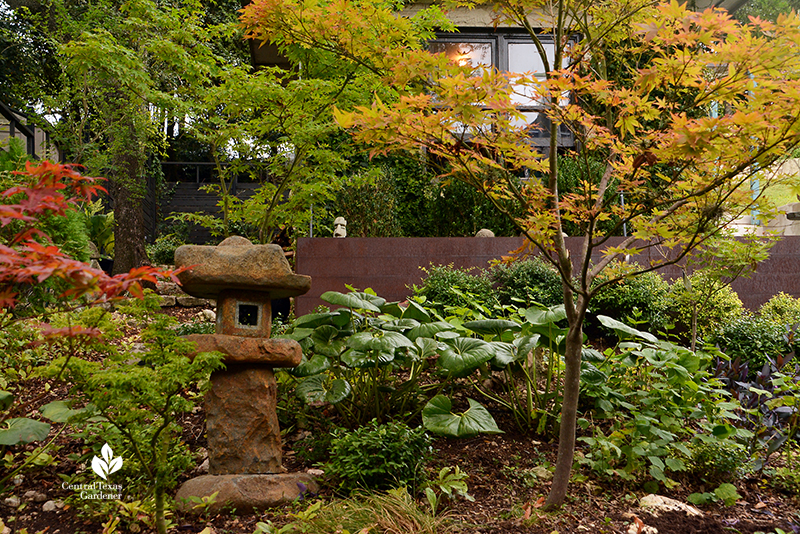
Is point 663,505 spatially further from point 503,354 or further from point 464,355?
point 464,355

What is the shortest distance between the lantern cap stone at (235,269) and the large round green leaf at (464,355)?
3.25 ft

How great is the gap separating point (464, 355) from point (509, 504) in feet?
2.93

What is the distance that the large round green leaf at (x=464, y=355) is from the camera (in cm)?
349

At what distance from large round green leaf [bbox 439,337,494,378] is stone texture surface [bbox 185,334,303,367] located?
0.91m

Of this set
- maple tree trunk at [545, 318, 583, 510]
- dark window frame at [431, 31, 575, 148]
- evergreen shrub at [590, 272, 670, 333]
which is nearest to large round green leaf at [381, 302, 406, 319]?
maple tree trunk at [545, 318, 583, 510]

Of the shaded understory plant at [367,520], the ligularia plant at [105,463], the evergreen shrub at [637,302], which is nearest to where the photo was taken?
the shaded understory plant at [367,520]

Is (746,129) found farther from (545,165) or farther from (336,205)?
(336,205)

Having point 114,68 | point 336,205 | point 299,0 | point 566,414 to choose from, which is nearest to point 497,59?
point 336,205

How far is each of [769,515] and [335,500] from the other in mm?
2338

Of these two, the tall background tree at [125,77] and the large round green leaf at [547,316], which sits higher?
the tall background tree at [125,77]

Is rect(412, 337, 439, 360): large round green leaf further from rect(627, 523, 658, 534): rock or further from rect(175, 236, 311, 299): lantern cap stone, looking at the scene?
rect(627, 523, 658, 534): rock

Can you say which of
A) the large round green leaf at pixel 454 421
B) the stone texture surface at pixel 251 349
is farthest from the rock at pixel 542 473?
the stone texture surface at pixel 251 349

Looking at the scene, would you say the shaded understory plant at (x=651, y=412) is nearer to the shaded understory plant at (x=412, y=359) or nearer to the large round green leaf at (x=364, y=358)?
the shaded understory plant at (x=412, y=359)

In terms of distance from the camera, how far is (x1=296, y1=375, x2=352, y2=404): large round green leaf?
3652mm
